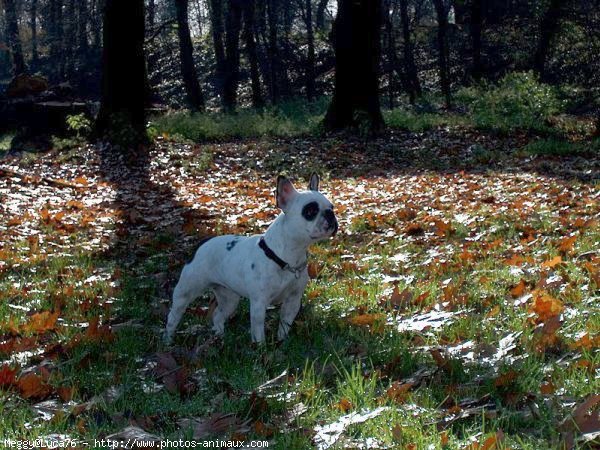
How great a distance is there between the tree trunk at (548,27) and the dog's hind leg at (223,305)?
1880 centimetres

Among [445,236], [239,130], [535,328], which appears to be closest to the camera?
[535,328]

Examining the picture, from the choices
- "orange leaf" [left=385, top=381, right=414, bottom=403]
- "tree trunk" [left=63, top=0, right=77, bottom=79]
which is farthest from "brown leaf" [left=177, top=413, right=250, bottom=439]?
"tree trunk" [left=63, top=0, right=77, bottom=79]

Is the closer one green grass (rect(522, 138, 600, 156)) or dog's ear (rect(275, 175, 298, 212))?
dog's ear (rect(275, 175, 298, 212))

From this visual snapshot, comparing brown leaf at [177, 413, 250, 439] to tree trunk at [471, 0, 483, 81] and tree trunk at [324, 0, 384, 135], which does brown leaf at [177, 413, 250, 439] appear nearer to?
tree trunk at [324, 0, 384, 135]

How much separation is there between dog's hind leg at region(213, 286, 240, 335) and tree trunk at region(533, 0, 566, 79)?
18.8m

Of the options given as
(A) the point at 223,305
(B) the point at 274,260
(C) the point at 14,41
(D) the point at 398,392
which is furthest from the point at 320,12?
(D) the point at 398,392

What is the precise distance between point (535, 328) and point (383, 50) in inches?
1364

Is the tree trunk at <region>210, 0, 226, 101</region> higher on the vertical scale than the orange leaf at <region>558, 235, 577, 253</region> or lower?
higher

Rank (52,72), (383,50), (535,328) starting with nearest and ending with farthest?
(535,328) → (383,50) → (52,72)

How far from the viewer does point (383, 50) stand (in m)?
37.7

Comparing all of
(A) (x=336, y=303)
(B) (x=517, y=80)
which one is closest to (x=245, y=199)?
(A) (x=336, y=303)

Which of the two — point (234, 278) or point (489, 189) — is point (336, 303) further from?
point (489, 189)

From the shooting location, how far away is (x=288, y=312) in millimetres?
5160

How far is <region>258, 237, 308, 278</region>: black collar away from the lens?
4.86 metres
